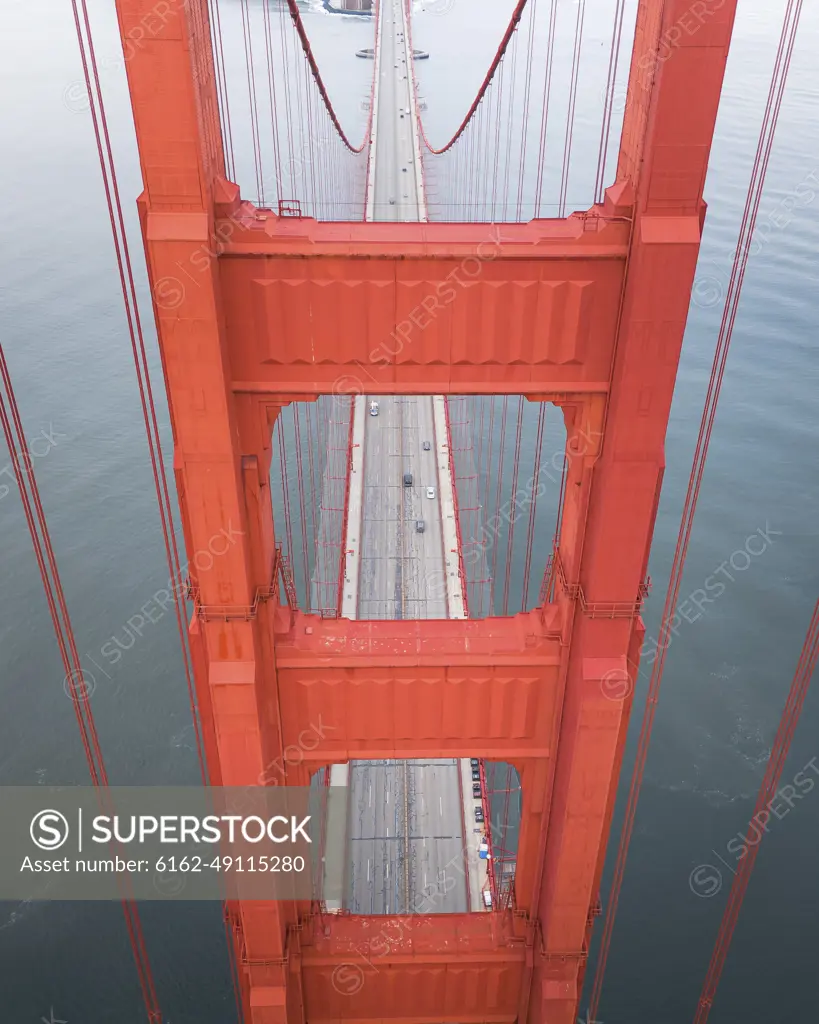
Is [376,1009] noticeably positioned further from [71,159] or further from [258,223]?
[71,159]

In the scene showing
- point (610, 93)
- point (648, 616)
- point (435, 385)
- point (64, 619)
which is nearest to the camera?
point (435, 385)

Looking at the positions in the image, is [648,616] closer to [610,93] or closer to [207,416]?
[610,93]

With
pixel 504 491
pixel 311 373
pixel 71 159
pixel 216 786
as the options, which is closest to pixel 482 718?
pixel 216 786

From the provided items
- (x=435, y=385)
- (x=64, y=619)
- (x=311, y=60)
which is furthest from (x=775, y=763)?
(x=311, y=60)

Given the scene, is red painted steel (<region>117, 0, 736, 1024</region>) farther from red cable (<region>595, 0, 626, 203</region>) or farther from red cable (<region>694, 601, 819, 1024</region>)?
red cable (<region>694, 601, 819, 1024</region>)

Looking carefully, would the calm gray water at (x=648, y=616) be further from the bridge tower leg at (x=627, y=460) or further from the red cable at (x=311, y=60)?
the bridge tower leg at (x=627, y=460)

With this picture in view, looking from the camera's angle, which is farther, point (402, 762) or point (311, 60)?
point (311, 60)

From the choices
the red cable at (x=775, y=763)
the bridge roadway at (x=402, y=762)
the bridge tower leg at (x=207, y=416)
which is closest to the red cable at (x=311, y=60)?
the bridge roadway at (x=402, y=762)
